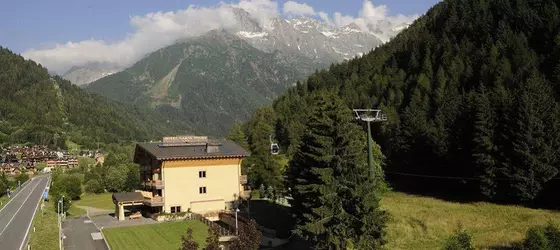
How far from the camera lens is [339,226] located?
32406mm

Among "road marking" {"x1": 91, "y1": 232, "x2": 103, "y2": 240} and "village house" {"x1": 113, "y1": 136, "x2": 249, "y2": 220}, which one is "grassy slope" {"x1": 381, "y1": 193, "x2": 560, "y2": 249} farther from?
"road marking" {"x1": 91, "y1": 232, "x2": 103, "y2": 240}

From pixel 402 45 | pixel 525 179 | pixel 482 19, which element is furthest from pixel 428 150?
pixel 402 45

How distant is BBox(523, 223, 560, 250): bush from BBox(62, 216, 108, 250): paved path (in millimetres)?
34304

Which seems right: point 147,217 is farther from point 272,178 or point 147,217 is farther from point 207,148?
point 272,178

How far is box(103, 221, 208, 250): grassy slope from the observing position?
43906 mm

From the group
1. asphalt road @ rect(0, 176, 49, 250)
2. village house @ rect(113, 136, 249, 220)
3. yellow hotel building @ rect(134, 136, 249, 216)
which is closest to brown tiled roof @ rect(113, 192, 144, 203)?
village house @ rect(113, 136, 249, 220)

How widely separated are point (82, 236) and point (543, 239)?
138 ft

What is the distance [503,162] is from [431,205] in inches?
318

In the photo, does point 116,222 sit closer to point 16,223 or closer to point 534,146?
point 16,223

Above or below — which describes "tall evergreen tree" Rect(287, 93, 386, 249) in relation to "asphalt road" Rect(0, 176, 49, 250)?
above

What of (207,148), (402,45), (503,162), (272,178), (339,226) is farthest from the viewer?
(402,45)

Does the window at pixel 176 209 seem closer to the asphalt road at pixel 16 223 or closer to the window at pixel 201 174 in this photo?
the window at pixel 201 174

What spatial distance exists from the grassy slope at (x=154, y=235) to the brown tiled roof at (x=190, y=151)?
27.0 feet

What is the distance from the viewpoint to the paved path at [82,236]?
44.1 meters
